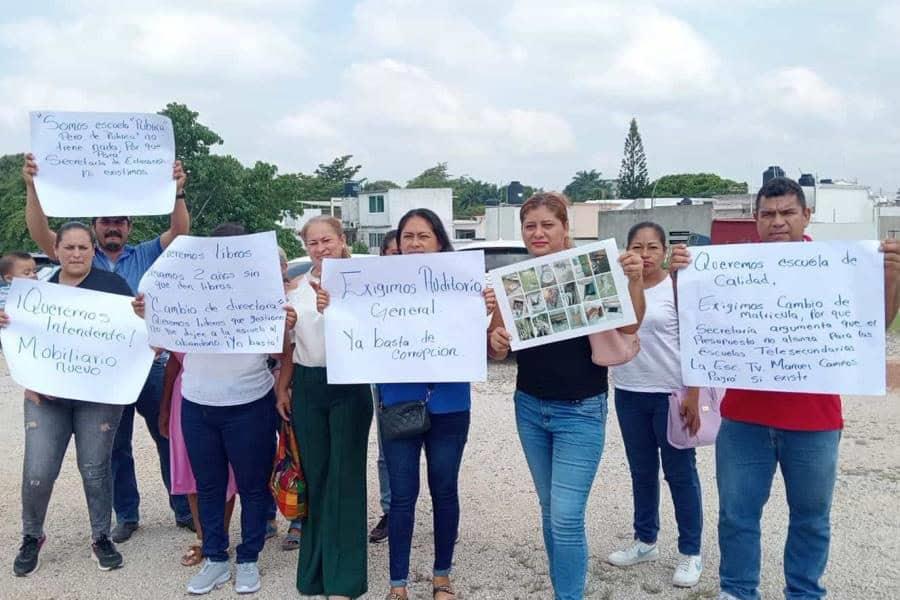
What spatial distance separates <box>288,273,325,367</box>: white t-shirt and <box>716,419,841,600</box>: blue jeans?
6.39 ft

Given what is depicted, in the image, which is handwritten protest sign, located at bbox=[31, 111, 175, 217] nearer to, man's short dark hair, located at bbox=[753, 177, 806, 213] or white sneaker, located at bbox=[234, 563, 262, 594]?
white sneaker, located at bbox=[234, 563, 262, 594]

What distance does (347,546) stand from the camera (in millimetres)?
3686

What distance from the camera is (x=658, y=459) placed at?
3922mm

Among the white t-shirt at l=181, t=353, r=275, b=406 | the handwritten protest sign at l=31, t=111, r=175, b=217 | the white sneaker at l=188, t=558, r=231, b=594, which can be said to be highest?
the handwritten protest sign at l=31, t=111, r=175, b=217

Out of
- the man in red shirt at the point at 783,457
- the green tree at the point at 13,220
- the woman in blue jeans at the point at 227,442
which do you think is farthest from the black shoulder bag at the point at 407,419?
the green tree at the point at 13,220

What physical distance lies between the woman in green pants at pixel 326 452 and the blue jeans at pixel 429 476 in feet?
0.73

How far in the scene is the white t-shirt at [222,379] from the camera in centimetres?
364

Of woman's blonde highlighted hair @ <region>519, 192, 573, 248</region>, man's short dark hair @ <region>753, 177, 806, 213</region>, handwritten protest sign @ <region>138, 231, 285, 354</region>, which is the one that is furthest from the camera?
handwritten protest sign @ <region>138, 231, 285, 354</region>

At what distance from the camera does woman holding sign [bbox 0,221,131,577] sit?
3893 mm

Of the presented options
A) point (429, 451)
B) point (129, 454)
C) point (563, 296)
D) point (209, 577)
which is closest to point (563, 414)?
point (563, 296)

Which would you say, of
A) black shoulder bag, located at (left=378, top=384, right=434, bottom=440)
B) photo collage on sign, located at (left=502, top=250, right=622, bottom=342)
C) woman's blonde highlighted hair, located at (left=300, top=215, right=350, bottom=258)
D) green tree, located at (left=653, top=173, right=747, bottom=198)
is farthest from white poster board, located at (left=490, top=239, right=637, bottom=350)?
green tree, located at (left=653, top=173, right=747, bottom=198)

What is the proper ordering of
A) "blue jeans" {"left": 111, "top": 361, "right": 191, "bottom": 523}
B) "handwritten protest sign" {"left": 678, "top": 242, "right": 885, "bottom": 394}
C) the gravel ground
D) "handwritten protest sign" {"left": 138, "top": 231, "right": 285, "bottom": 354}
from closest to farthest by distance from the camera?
"handwritten protest sign" {"left": 678, "top": 242, "right": 885, "bottom": 394}
"handwritten protest sign" {"left": 138, "top": 231, "right": 285, "bottom": 354}
the gravel ground
"blue jeans" {"left": 111, "top": 361, "right": 191, "bottom": 523}

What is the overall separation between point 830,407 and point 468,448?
375 centimetres

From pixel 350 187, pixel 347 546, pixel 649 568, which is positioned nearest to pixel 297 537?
pixel 347 546
